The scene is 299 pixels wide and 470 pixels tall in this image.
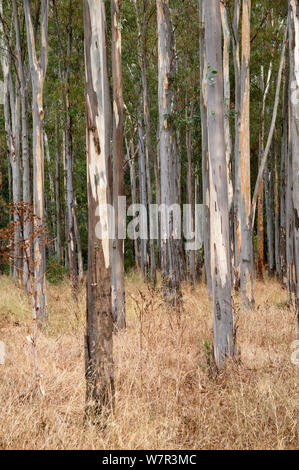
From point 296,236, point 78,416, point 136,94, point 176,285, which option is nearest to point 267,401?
point 78,416

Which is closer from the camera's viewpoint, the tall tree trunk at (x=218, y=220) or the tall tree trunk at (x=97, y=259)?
the tall tree trunk at (x=97, y=259)

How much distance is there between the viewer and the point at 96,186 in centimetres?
363

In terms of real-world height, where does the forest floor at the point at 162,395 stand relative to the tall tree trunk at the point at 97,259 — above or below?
below

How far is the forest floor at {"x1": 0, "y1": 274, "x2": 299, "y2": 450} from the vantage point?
3.39 meters

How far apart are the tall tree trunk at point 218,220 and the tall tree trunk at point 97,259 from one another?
62.8 inches

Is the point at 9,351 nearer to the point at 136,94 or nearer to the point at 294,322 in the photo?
the point at 294,322

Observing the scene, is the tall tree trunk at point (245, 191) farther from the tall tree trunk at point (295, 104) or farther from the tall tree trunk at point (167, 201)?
the tall tree trunk at point (295, 104)

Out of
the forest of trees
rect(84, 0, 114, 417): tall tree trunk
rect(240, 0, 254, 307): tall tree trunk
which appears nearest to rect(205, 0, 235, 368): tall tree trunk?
the forest of trees

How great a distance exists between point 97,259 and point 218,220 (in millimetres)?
1770

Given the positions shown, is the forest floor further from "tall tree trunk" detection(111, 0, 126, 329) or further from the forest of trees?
"tall tree trunk" detection(111, 0, 126, 329)

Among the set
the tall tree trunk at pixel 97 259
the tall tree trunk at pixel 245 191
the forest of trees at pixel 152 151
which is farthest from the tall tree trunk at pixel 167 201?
the tall tree trunk at pixel 97 259

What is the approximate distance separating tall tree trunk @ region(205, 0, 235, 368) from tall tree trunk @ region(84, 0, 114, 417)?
5.23ft

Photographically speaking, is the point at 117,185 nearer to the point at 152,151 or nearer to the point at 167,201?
the point at 167,201

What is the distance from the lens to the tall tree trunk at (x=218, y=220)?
488 cm
